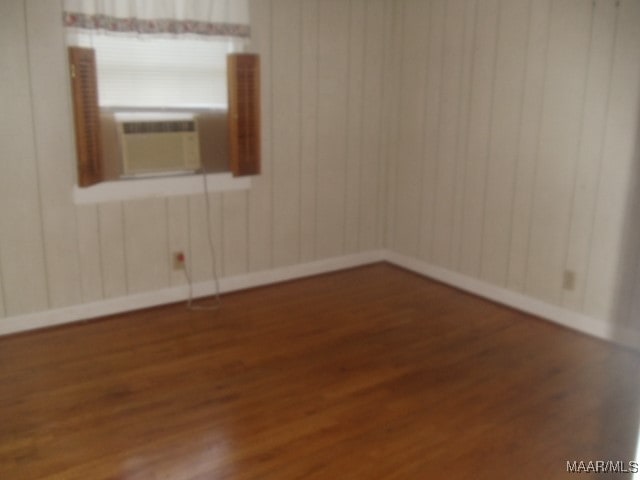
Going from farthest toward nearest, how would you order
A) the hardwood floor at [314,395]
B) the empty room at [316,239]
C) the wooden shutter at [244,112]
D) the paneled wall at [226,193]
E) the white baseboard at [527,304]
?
the wooden shutter at [244,112]
the white baseboard at [527,304]
the paneled wall at [226,193]
the empty room at [316,239]
the hardwood floor at [314,395]

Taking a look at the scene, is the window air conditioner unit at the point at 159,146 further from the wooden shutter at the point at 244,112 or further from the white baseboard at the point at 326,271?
the white baseboard at the point at 326,271

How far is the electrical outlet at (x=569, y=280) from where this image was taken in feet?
11.9

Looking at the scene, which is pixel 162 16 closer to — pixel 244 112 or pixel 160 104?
pixel 160 104

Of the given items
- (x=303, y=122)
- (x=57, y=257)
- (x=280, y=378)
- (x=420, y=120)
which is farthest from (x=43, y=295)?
(x=420, y=120)

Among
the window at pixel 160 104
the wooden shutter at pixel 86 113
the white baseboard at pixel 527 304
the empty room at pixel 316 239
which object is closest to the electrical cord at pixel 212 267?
the empty room at pixel 316 239

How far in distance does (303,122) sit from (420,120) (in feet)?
2.92

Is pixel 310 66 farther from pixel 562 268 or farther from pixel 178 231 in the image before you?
pixel 562 268

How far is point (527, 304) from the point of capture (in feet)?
12.8

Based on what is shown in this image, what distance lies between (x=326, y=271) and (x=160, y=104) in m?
1.79

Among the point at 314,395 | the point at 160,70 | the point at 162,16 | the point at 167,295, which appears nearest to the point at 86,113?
the point at 160,70

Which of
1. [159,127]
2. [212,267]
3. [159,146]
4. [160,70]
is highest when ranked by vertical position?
[160,70]

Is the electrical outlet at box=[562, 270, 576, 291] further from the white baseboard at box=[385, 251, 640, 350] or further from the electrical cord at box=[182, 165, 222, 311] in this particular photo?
the electrical cord at box=[182, 165, 222, 311]

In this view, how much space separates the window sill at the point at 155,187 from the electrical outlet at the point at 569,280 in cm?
215

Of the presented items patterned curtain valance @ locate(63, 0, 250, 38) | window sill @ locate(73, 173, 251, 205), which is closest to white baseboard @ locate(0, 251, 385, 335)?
window sill @ locate(73, 173, 251, 205)
